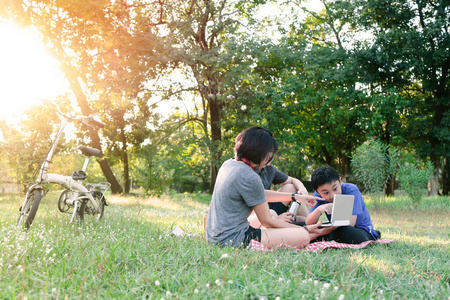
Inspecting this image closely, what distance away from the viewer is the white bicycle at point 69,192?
16.2ft

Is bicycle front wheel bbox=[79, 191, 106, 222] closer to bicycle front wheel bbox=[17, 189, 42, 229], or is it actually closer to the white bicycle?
the white bicycle

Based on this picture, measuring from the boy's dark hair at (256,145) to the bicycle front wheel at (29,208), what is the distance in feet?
8.85

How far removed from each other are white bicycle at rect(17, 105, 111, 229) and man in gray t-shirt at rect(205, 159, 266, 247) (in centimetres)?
229

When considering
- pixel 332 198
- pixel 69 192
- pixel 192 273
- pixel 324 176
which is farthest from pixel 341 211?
pixel 69 192

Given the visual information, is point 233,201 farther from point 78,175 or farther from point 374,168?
point 374,168

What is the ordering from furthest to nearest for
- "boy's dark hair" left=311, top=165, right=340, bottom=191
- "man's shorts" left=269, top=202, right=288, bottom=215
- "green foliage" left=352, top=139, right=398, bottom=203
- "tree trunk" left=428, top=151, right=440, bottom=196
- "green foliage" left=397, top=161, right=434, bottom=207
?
"tree trunk" left=428, top=151, right=440, bottom=196, "green foliage" left=352, top=139, right=398, bottom=203, "green foliage" left=397, top=161, right=434, bottom=207, "man's shorts" left=269, top=202, right=288, bottom=215, "boy's dark hair" left=311, top=165, right=340, bottom=191

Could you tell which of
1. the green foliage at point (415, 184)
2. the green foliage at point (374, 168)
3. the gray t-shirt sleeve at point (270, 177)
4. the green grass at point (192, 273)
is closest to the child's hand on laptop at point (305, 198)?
the green grass at point (192, 273)

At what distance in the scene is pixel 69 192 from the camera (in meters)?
5.59

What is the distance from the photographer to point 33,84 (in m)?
11.7

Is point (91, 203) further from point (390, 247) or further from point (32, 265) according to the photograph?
point (390, 247)

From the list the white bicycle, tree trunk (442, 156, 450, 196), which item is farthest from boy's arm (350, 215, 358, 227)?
tree trunk (442, 156, 450, 196)

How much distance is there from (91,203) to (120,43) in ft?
27.5

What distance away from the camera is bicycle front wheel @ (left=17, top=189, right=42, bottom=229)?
467 centimetres

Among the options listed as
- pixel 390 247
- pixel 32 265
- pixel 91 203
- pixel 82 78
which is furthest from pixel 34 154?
pixel 390 247
